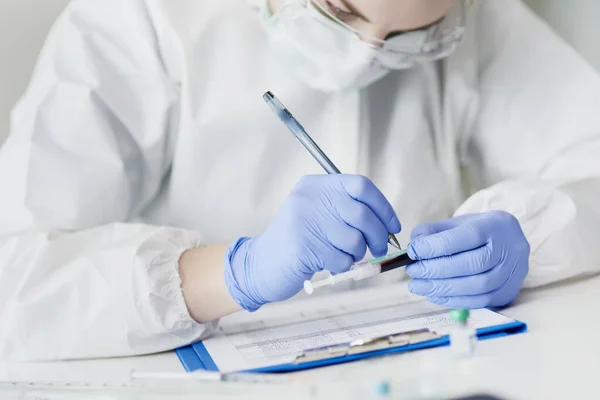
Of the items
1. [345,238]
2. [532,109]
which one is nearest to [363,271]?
[345,238]

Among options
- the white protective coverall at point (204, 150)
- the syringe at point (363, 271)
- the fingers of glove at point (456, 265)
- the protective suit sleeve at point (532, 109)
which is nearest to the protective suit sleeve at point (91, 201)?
the white protective coverall at point (204, 150)

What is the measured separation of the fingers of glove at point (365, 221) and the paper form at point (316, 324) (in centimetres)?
10

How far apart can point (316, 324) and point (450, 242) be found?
0.19 meters

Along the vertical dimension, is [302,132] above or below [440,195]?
below

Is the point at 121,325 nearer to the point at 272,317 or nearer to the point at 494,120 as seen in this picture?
the point at 272,317

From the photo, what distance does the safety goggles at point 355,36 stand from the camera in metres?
0.94

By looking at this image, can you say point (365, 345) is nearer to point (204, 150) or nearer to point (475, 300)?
point (475, 300)

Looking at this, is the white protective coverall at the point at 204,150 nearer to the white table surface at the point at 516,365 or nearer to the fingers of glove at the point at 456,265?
the white table surface at the point at 516,365

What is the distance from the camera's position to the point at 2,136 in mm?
1230

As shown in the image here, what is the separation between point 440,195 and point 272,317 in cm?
40

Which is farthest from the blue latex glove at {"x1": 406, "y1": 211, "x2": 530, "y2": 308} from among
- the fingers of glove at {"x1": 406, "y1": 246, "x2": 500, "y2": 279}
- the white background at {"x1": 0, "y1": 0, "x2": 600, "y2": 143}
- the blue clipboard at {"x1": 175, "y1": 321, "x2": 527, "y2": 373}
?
the white background at {"x1": 0, "y1": 0, "x2": 600, "y2": 143}

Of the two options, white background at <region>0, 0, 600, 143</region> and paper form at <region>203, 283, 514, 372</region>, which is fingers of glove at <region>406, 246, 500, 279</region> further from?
white background at <region>0, 0, 600, 143</region>

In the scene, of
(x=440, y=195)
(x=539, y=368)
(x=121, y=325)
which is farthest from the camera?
(x=440, y=195)

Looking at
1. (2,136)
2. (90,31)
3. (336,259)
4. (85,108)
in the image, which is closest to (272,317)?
(336,259)
